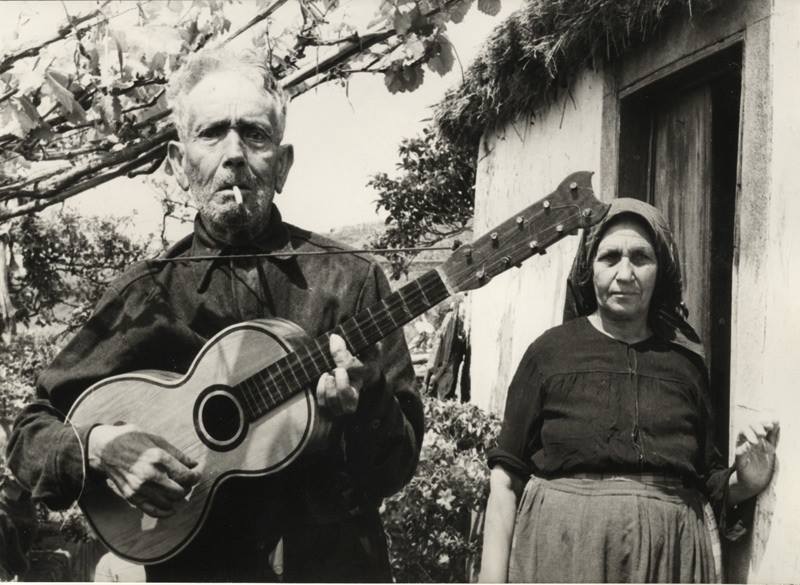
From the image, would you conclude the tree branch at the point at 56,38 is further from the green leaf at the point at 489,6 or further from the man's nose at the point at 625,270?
the man's nose at the point at 625,270

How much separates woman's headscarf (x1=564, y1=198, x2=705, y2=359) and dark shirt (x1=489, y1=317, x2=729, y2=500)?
0.04 metres

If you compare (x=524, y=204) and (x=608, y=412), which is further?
(x=524, y=204)

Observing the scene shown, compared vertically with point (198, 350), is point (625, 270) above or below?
above

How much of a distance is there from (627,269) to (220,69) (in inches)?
44.1

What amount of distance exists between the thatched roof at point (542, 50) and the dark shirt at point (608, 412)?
4.23 ft

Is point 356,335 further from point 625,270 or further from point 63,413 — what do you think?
point 63,413

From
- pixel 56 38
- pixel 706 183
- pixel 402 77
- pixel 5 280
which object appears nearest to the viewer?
pixel 56 38

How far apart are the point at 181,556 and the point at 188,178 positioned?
934mm

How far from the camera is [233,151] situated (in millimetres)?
2529

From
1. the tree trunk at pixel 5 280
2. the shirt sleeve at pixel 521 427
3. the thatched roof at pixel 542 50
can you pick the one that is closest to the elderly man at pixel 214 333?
the shirt sleeve at pixel 521 427

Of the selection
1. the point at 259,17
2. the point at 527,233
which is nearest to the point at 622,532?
the point at 527,233

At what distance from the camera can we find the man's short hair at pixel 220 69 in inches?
102

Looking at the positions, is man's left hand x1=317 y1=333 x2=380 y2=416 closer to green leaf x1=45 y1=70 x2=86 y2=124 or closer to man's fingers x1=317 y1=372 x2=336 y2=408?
man's fingers x1=317 y1=372 x2=336 y2=408

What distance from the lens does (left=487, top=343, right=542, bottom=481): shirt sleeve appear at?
8.27 feet
